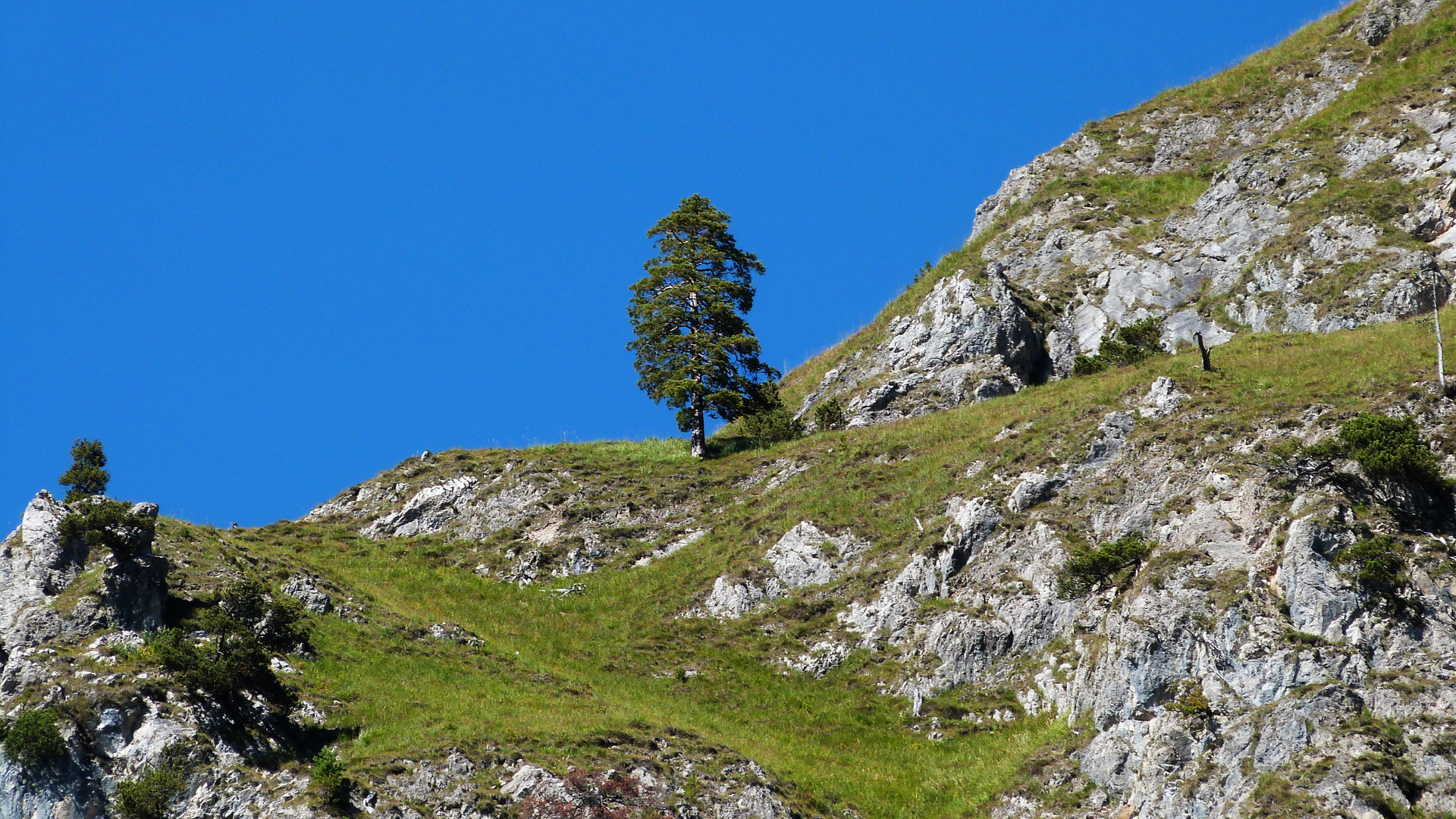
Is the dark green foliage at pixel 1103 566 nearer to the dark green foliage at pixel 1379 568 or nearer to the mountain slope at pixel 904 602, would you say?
the mountain slope at pixel 904 602

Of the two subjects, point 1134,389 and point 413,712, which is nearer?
point 413,712

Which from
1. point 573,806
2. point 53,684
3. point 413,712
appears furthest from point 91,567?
point 573,806

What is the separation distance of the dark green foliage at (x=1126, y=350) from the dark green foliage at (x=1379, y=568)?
2544 centimetres

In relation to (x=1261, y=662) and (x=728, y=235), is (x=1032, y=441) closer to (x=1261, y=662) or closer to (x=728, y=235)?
(x=1261, y=662)

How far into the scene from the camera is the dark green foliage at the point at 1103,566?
122 feet

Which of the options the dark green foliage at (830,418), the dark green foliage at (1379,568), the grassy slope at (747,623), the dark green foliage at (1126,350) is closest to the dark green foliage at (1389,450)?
the dark green foliage at (1379,568)

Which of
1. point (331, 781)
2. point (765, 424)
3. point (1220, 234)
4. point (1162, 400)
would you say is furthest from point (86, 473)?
point (1220, 234)

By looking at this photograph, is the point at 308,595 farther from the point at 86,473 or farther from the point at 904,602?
the point at 904,602

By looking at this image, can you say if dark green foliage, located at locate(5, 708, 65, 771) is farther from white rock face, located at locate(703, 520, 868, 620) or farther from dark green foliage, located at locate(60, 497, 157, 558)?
white rock face, located at locate(703, 520, 868, 620)

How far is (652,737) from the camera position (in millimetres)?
36000

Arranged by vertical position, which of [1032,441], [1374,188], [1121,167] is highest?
[1121,167]

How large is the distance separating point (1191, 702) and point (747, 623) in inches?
733

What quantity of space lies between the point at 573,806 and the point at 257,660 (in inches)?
438

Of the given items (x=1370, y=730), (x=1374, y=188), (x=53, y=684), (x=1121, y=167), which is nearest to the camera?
(x=1370, y=730)
